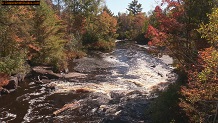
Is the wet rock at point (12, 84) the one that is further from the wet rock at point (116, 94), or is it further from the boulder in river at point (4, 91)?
the wet rock at point (116, 94)

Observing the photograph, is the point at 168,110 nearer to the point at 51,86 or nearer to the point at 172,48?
the point at 172,48

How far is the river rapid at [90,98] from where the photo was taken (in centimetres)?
1472

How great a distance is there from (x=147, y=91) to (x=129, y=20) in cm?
6591

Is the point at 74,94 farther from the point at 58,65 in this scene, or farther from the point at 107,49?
the point at 107,49

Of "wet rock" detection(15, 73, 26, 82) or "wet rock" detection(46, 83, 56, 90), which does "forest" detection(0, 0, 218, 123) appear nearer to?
"wet rock" detection(15, 73, 26, 82)

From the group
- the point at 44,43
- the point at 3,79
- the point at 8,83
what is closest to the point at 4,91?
the point at 3,79

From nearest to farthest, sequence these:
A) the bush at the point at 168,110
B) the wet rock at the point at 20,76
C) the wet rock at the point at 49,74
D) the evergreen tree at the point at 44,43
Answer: the bush at the point at 168,110 → the wet rock at the point at 20,76 → the wet rock at the point at 49,74 → the evergreen tree at the point at 44,43

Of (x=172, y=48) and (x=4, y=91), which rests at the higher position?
(x=172, y=48)

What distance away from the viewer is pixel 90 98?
1822 centimetres

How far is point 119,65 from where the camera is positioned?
3222 centimetres

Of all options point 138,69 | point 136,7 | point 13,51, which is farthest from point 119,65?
point 136,7

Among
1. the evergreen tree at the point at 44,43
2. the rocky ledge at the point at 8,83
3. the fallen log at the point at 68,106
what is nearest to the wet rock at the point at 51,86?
the rocky ledge at the point at 8,83

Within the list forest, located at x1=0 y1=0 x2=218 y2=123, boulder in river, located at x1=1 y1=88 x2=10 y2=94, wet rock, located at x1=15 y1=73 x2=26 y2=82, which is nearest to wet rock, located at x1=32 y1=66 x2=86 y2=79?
forest, located at x1=0 y1=0 x2=218 y2=123

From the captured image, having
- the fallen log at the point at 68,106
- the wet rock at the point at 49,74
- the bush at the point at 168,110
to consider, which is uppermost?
the wet rock at the point at 49,74
